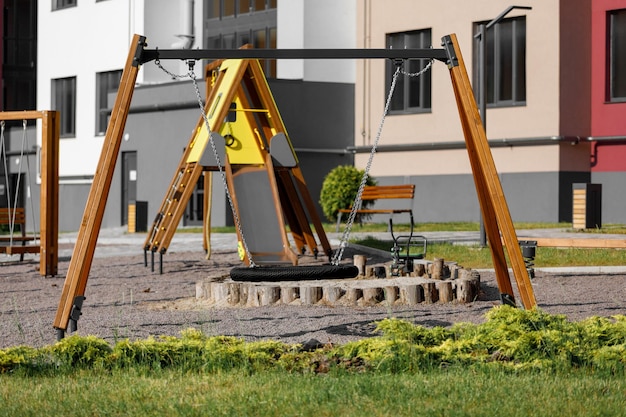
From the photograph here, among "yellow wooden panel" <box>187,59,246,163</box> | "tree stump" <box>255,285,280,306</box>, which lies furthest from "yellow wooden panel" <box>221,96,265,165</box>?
"tree stump" <box>255,285,280,306</box>

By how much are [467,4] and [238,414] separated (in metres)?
25.2

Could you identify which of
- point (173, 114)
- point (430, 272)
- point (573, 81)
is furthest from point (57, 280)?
point (173, 114)

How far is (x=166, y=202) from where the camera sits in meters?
15.9

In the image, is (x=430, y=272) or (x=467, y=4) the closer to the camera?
(x=430, y=272)

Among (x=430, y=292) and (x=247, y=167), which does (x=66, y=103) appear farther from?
(x=430, y=292)

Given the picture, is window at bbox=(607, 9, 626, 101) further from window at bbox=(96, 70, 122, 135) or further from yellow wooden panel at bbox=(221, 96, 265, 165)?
window at bbox=(96, 70, 122, 135)

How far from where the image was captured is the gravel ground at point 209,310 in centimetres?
909

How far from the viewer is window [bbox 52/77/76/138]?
128 feet

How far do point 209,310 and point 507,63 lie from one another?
1928 centimetres

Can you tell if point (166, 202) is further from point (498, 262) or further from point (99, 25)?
point (99, 25)

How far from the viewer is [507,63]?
28.7 meters

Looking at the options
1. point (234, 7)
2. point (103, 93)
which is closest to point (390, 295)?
point (234, 7)

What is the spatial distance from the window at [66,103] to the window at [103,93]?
4.48ft

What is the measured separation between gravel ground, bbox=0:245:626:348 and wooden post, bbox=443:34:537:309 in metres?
0.89
